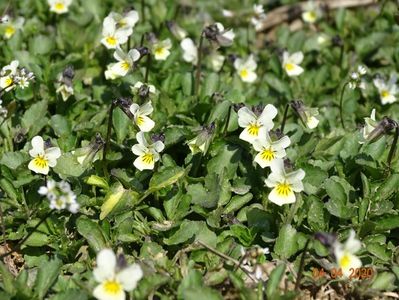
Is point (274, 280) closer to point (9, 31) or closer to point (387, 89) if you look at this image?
point (387, 89)

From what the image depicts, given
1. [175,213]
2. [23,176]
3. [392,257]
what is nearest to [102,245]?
[175,213]

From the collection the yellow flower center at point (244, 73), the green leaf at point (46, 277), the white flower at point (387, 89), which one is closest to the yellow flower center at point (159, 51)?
the yellow flower center at point (244, 73)

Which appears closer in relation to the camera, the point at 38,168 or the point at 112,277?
the point at 112,277

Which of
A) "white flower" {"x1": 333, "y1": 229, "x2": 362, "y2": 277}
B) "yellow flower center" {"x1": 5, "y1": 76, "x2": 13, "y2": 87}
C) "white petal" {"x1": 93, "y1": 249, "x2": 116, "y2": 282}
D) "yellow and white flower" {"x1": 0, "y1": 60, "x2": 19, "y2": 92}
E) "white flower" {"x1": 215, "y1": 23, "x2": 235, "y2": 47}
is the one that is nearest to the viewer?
"white petal" {"x1": 93, "y1": 249, "x2": 116, "y2": 282}

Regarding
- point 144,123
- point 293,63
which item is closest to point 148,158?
point 144,123

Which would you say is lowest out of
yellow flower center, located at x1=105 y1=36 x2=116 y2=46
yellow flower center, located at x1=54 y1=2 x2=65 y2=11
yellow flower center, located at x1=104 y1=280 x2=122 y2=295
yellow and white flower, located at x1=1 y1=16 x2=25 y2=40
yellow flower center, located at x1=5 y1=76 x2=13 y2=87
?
yellow flower center, located at x1=104 y1=280 x2=122 y2=295

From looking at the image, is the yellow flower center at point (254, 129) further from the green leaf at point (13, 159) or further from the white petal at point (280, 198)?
the green leaf at point (13, 159)

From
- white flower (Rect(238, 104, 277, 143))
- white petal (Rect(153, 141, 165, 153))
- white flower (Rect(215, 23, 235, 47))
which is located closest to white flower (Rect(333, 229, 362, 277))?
white flower (Rect(238, 104, 277, 143))

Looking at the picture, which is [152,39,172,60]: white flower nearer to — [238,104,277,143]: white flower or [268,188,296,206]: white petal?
[238,104,277,143]: white flower
